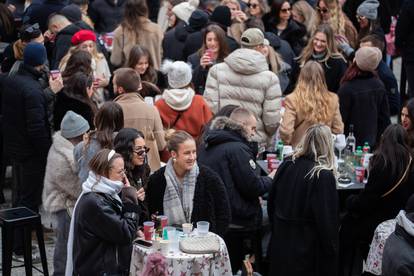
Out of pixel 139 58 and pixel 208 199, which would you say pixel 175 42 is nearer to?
pixel 139 58

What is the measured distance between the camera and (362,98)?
9.43m

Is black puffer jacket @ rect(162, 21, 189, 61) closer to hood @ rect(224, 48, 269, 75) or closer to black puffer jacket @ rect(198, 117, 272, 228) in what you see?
hood @ rect(224, 48, 269, 75)

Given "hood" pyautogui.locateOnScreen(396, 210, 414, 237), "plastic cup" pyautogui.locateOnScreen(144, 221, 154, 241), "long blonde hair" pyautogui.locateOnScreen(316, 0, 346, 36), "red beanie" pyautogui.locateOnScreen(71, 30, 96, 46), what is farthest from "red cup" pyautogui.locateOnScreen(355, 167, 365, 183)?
Result: "long blonde hair" pyautogui.locateOnScreen(316, 0, 346, 36)

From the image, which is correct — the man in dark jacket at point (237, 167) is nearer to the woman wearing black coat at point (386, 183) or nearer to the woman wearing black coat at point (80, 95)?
the woman wearing black coat at point (386, 183)

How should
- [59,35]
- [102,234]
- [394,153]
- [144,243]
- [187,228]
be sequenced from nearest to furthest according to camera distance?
[102,234] < [144,243] < [187,228] < [394,153] < [59,35]

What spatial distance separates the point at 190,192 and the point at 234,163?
1.81ft

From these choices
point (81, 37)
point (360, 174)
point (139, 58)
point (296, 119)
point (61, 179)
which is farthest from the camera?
point (81, 37)

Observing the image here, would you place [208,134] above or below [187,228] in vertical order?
above

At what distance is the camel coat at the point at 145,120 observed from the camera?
8.50 meters

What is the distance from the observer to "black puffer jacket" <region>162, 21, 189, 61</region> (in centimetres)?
1127

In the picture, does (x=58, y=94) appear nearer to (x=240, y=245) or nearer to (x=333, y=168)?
(x=240, y=245)

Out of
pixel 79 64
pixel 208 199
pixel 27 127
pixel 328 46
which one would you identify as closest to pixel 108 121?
pixel 208 199

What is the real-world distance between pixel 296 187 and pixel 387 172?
80 cm

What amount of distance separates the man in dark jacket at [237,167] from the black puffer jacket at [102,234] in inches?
44.7
